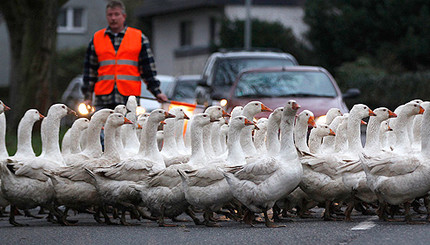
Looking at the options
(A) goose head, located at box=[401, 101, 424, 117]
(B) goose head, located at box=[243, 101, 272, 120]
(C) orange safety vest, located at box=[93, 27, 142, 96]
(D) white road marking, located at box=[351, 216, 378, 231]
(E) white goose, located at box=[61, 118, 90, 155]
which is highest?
(C) orange safety vest, located at box=[93, 27, 142, 96]

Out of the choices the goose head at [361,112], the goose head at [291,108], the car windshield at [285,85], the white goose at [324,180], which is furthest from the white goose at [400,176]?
the car windshield at [285,85]

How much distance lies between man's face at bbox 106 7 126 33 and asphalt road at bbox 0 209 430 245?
144 inches

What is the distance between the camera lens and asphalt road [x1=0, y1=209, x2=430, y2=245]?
8367 millimetres

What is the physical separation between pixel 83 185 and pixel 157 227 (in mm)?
1084

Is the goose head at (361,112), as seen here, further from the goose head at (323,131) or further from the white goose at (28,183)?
the white goose at (28,183)

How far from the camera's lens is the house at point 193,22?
1724 inches

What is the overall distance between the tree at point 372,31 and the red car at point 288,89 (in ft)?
60.7

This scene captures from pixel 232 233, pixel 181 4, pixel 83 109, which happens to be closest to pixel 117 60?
pixel 83 109

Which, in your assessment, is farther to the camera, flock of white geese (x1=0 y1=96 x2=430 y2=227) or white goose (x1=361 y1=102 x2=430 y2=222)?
flock of white geese (x1=0 y1=96 x2=430 y2=227)

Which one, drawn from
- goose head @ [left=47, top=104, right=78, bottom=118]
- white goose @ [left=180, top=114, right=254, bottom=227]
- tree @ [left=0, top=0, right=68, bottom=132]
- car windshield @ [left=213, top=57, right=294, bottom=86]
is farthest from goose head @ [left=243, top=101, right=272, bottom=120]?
tree @ [left=0, top=0, right=68, bottom=132]

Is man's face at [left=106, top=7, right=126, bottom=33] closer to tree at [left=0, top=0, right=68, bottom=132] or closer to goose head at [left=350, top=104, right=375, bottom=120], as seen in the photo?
goose head at [left=350, top=104, right=375, bottom=120]

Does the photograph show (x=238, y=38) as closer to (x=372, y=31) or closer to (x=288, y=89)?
(x=372, y=31)

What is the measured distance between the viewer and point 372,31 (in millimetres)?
36844

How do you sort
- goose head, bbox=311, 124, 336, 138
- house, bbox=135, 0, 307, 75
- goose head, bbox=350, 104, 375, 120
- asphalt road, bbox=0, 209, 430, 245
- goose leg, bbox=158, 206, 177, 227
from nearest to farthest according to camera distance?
1. asphalt road, bbox=0, 209, 430, 245
2. goose leg, bbox=158, 206, 177, 227
3. goose head, bbox=350, 104, 375, 120
4. goose head, bbox=311, 124, 336, 138
5. house, bbox=135, 0, 307, 75
